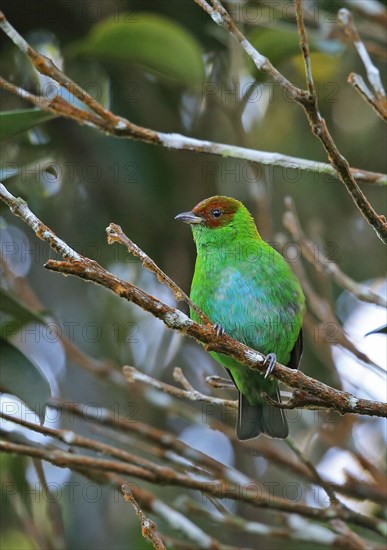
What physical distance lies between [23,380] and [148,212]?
180cm

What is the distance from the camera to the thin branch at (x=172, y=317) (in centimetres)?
217

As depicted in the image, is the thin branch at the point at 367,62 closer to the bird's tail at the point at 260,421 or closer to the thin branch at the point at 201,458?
the bird's tail at the point at 260,421

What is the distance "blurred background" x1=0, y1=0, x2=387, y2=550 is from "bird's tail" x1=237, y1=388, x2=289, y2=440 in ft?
1.30

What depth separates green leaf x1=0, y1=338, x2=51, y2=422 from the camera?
3.11 meters

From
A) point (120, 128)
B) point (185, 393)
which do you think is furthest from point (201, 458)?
point (120, 128)

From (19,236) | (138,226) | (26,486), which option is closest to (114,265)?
(138,226)

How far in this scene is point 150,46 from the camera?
4.12 metres

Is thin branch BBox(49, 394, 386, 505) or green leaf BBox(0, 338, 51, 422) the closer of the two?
green leaf BBox(0, 338, 51, 422)

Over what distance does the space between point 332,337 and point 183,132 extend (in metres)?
1.79

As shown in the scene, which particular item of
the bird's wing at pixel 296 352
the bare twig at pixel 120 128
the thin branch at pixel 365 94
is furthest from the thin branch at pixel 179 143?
the bird's wing at pixel 296 352

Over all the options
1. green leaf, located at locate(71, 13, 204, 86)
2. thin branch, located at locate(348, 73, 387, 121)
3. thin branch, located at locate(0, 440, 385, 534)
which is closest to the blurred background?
green leaf, located at locate(71, 13, 204, 86)

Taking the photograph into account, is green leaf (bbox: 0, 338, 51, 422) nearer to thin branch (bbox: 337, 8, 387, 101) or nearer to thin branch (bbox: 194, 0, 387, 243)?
thin branch (bbox: 194, 0, 387, 243)

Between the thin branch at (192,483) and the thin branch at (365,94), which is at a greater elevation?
the thin branch at (365,94)

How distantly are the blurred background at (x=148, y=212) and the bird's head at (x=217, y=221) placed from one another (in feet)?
0.59
